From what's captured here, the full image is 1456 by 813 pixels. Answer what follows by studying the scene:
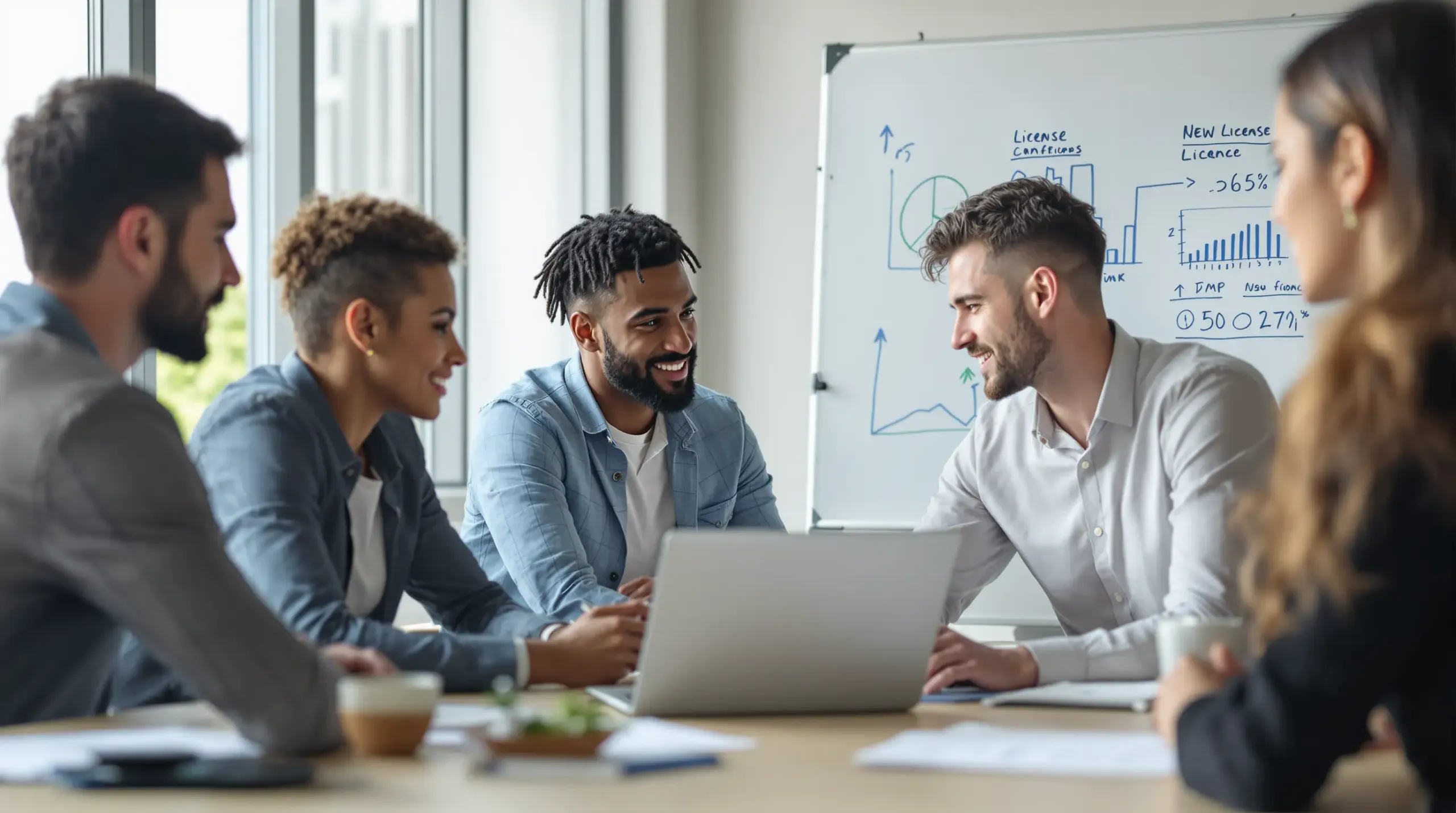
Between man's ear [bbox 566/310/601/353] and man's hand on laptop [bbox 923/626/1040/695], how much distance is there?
3.78 feet

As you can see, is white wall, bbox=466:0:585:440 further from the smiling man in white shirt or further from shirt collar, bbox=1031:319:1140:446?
shirt collar, bbox=1031:319:1140:446

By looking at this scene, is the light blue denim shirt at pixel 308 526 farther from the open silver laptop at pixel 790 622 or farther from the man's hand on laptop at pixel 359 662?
the open silver laptop at pixel 790 622

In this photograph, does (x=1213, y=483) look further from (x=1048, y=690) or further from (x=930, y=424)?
(x=930, y=424)

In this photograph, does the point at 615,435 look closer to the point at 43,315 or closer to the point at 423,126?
the point at 43,315

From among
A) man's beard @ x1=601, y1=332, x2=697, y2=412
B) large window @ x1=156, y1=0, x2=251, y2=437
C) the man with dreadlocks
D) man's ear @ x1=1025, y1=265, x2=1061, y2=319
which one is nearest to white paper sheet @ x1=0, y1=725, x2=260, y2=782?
the man with dreadlocks

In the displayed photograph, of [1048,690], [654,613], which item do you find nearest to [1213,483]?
[1048,690]

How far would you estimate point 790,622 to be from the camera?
1.45 metres

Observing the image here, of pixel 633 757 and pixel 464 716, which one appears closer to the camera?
pixel 633 757

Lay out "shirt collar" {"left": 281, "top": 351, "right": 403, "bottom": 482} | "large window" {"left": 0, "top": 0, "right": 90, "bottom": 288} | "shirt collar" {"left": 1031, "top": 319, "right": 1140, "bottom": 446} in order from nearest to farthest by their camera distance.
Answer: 1. "shirt collar" {"left": 281, "top": 351, "right": 403, "bottom": 482}
2. "shirt collar" {"left": 1031, "top": 319, "right": 1140, "bottom": 446}
3. "large window" {"left": 0, "top": 0, "right": 90, "bottom": 288}

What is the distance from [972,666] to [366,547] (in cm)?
83

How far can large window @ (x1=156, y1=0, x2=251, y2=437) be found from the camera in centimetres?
302

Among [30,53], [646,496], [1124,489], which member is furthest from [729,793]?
[30,53]

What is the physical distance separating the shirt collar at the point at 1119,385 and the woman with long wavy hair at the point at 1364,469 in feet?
3.96

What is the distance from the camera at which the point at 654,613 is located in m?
1.38
